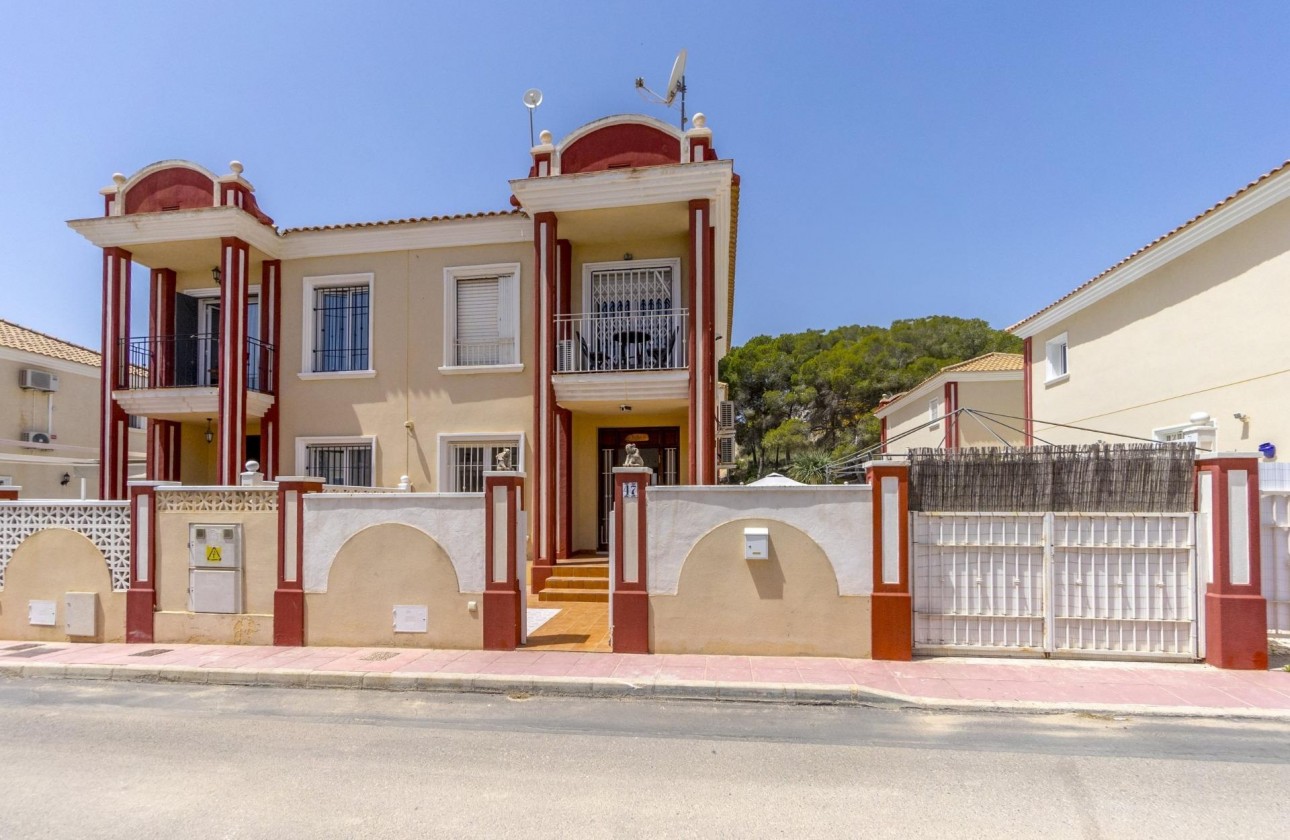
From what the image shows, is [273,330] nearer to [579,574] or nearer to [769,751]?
[579,574]

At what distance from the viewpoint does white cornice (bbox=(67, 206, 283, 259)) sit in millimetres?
11992

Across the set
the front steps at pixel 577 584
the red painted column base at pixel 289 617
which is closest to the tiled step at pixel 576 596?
the front steps at pixel 577 584

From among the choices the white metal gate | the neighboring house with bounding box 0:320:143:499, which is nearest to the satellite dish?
the white metal gate

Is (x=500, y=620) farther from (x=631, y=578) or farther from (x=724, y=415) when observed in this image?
(x=724, y=415)

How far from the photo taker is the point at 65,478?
742 inches

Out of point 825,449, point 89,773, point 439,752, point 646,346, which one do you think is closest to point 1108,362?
point 646,346

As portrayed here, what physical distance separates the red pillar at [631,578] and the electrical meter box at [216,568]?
458 cm

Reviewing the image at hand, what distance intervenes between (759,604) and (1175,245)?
972 cm

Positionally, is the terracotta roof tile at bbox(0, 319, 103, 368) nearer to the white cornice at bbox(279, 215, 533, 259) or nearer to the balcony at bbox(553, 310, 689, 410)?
the white cornice at bbox(279, 215, 533, 259)

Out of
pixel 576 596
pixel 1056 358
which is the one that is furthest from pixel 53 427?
pixel 1056 358

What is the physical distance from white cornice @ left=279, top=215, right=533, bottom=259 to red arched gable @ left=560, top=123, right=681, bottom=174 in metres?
1.42

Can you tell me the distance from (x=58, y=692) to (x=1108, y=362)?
55.4 feet

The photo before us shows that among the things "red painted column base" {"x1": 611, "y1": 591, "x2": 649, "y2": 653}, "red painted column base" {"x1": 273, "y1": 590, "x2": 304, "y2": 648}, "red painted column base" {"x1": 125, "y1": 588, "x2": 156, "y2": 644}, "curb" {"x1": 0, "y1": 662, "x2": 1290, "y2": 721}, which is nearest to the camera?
"curb" {"x1": 0, "y1": 662, "x2": 1290, "y2": 721}

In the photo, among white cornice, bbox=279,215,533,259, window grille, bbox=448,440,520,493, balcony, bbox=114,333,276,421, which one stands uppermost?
white cornice, bbox=279,215,533,259
